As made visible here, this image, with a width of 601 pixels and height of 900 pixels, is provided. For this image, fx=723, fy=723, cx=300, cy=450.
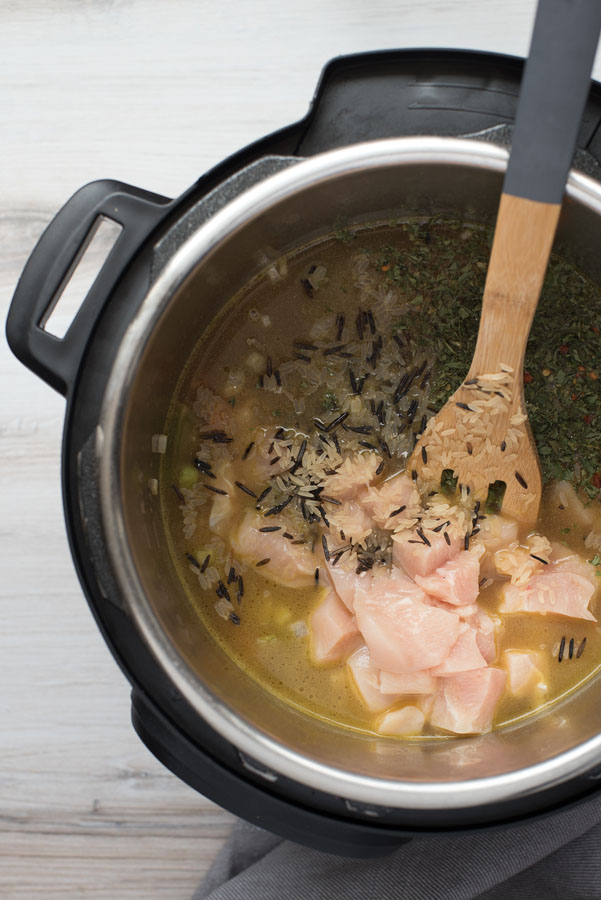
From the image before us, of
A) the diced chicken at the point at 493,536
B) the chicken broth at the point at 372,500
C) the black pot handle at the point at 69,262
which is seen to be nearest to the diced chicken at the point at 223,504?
the chicken broth at the point at 372,500

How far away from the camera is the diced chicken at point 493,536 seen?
1.80m

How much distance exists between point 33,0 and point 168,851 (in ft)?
7.55

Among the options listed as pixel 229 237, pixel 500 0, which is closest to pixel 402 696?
pixel 229 237

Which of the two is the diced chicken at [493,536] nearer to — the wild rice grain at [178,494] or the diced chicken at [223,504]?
the diced chicken at [223,504]

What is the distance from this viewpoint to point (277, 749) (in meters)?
1.46

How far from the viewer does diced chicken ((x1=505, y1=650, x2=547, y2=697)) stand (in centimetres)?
182

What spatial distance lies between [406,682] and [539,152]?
3.98ft

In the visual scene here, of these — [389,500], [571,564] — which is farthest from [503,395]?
[571,564]

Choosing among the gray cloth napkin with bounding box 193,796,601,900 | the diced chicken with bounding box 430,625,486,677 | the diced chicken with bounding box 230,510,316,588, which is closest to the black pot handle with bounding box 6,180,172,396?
the diced chicken with bounding box 230,510,316,588

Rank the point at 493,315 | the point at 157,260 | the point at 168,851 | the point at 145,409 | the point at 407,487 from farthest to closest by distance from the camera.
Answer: the point at 168,851, the point at 407,487, the point at 145,409, the point at 493,315, the point at 157,260

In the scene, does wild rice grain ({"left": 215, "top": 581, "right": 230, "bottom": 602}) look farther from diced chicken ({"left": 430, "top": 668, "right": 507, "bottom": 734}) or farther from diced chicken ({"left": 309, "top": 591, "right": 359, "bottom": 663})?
diced chicken ({"left": 430, "top": 668, "right": 507, "bottom": 734})

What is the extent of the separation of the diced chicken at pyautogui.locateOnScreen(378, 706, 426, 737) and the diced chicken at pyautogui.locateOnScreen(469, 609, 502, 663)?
226mm

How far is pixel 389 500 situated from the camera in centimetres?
179

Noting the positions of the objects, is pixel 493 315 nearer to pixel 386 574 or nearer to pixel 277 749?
pixel 386 574
